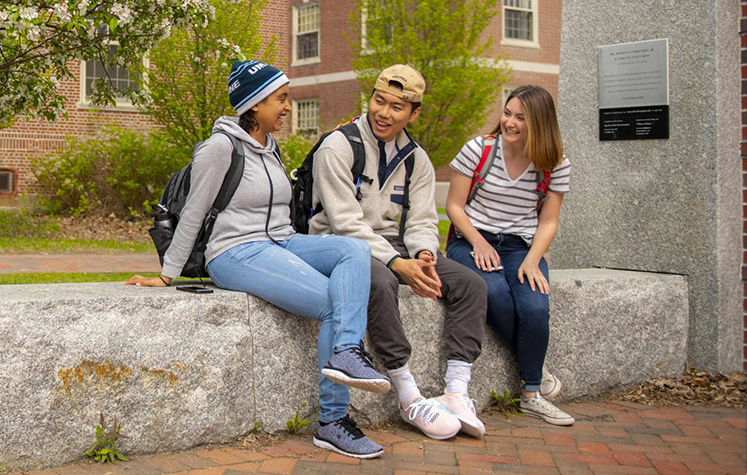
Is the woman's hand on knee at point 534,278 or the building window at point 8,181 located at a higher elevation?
the building window at point 8,181

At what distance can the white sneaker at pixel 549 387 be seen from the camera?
418 centimetres

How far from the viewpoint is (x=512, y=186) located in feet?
14.1

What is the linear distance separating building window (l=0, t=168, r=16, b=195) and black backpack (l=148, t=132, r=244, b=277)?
14.3 meters

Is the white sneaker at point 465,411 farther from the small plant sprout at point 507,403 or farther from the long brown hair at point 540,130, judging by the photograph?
the long brown hair at point 540,130

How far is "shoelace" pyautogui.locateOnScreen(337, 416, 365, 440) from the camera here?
3338mm

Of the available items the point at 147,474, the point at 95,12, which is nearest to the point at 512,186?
the point at 147,474

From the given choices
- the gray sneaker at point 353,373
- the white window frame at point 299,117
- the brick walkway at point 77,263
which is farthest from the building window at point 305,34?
the gray sneaker at point 353,373

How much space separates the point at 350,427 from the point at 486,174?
1640 mm

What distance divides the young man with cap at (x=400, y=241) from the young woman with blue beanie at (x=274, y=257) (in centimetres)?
20

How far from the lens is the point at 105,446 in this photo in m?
3.08

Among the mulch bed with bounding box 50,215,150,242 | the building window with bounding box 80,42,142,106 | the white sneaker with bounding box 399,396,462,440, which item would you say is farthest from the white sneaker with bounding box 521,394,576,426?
the building window with bounding box 80,42,142,106

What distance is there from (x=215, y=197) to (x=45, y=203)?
1146cm

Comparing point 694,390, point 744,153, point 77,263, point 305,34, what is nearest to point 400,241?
point 694,390

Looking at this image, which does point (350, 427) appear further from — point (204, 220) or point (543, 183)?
point (543, 183)
